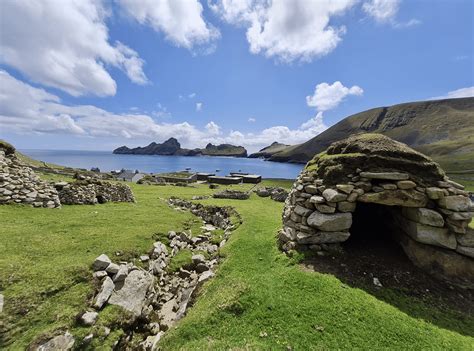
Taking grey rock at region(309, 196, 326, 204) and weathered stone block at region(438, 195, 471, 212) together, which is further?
grey rock at region(309, 196, 326, 204)

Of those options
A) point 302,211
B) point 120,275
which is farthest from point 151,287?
point 302,211

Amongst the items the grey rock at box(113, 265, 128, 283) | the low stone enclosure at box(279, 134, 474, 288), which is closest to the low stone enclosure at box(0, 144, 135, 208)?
the grey rock at box(113, 265, 128, 283)

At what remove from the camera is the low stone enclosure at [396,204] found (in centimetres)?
793

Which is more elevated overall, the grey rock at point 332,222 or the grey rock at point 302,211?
the grey rock at point 302,211

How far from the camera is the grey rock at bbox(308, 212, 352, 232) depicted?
8758 millimetres

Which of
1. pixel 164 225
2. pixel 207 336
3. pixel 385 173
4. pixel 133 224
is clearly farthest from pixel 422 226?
pixel 133 224

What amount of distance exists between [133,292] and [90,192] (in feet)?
42.0

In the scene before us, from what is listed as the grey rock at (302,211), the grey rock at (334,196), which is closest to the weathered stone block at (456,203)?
the grey rock at (334,196)

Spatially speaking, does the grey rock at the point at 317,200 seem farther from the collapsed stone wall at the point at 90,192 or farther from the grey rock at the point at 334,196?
the collapsed stone wall at the point at 90,192

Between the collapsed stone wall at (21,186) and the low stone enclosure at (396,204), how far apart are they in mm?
15060

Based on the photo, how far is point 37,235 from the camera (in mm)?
10070

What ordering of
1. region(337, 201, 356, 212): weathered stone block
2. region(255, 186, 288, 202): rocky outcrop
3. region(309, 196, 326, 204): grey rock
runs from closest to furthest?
region(337, 201, 356, 212): weathered stone block → region(309, 196, 326, 204): grey rock → region(255, 186, 288, 202): rocky outcrop

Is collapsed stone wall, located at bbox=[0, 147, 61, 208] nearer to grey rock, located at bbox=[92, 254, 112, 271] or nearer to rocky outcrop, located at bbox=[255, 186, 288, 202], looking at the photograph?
grey rock, located at bbox=[92, 254, 112, 271]

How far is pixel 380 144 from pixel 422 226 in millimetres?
3499
